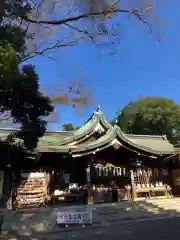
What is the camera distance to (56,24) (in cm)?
751

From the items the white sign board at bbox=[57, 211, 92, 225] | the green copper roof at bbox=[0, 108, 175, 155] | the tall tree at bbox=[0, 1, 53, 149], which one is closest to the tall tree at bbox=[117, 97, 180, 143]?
the green copper roof at bbox=[0, 108, 175, 155]

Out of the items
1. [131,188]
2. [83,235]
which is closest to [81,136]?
[131,188]

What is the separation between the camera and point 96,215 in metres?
13.0

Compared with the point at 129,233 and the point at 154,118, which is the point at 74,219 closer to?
the point at 129,233

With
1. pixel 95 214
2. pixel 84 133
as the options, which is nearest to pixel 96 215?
pixel 95 214

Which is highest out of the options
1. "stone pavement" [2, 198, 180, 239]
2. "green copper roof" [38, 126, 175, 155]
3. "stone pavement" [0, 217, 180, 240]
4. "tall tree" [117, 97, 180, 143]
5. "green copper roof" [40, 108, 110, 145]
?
"tall tree" [117, 97, 180, 143]

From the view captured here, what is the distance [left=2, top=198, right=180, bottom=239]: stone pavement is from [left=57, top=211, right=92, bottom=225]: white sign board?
0.29 m

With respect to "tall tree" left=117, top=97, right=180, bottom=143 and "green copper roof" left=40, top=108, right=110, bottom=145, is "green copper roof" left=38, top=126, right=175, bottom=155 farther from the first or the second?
"tall tree" left=117, top=97, right=180, bottom=143

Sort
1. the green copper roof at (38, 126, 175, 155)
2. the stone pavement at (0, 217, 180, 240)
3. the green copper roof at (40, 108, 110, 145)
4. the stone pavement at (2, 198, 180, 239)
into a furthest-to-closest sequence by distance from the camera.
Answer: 1. the green copper roof at (40, 108, 110, 145)
2. the green copper roof at (38, 126, 175, 155)
3. the stone pavement at (2, 198, 180, 239)
4. the stone pavement at (0, 217, 180, 240)

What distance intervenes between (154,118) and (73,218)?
34.9m

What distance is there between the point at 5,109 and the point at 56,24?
3061 millimetres

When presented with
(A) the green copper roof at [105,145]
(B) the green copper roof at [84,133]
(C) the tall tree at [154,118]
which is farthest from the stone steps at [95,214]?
(C) the tall tree at [154,118]

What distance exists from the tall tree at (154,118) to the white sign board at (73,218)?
34.3m

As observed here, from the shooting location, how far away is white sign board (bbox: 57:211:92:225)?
11.3 metres
